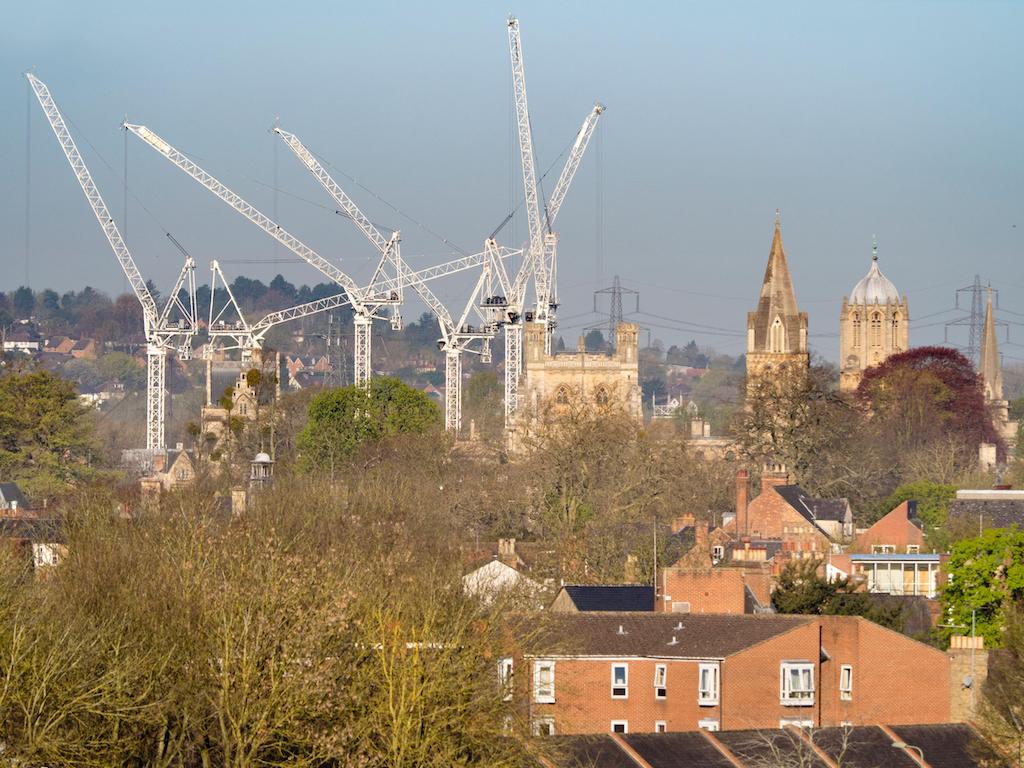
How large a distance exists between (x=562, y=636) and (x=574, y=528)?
27795 mm

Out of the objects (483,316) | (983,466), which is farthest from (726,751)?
(483,316)

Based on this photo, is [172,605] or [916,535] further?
[916,535]

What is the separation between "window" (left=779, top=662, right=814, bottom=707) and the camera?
45.3 meters

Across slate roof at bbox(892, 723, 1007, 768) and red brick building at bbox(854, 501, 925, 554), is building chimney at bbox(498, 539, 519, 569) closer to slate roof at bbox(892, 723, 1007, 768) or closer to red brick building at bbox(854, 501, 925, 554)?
red brick building at bbox(854, 501, 925, 554)

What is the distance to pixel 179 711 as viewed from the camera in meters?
35.1

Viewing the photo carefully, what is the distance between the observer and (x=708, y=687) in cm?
4500

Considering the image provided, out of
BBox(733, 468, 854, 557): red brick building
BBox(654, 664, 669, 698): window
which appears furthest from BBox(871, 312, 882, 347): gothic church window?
BBox(654, 664, 669, 698): window

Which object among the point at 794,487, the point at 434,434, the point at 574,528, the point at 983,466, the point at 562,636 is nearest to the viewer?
the point at 562,636

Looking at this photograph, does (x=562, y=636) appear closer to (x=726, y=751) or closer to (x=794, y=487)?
(x=726, y=751)

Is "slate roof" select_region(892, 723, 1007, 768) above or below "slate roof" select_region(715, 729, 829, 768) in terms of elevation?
below

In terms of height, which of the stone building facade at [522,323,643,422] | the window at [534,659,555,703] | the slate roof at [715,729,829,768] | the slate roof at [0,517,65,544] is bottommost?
the slate roof at [715,729,829,768]

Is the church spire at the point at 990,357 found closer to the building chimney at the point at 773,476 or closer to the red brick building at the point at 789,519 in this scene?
the building chimney at the point at 773,476

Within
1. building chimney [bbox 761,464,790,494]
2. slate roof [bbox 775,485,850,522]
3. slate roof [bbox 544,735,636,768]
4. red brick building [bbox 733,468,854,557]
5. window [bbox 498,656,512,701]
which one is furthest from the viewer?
building chimney [bbox 761,464,790,494]

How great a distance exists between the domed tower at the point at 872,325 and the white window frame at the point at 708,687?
11718 cm
